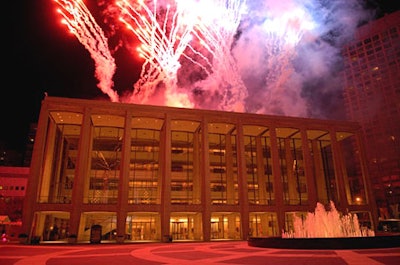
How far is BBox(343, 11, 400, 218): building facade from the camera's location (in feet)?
256

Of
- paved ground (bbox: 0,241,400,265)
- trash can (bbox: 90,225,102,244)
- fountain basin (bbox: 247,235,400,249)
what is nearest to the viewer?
paved ground (bbox: 0,241,400,265)

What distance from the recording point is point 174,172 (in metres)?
42.4

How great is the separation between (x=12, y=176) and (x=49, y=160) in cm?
3718

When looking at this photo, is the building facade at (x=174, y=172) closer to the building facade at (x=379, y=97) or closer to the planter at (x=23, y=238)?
the planter at (x=23, y=238)

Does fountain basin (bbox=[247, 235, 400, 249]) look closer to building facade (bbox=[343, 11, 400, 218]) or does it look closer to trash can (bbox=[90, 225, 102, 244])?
trash can (bbox=[90, 225, 102, 244])

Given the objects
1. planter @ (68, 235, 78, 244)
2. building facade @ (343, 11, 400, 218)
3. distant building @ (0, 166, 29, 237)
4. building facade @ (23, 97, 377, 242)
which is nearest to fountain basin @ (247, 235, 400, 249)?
building facade @ (23, 97, 377, 242)

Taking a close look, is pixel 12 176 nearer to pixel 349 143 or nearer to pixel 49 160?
pixel 49 160

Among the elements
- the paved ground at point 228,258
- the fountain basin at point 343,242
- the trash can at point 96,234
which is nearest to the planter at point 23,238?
the trash can at point 96,234

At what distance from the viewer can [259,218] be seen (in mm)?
41219

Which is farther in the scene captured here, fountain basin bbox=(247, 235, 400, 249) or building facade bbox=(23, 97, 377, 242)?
building facade bbox=(23, 97, 377, 242)

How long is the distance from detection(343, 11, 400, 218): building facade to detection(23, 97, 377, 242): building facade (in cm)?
3684

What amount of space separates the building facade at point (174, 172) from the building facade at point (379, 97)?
121 ft

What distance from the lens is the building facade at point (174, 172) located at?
109 feet

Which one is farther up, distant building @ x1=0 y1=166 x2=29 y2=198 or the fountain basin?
distant building @ x1=0 y1=166 x2=29 y2=198
